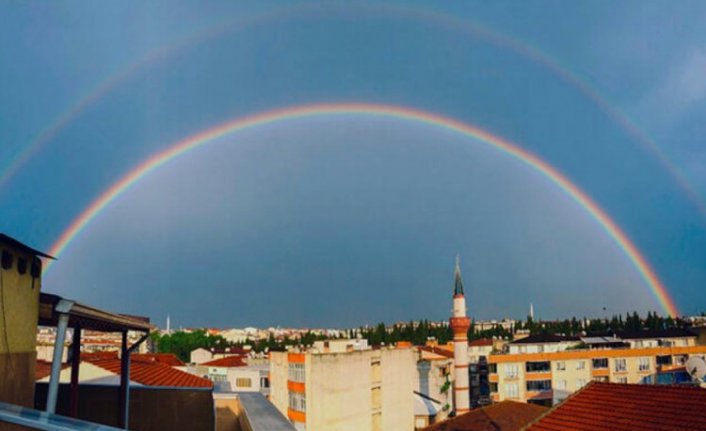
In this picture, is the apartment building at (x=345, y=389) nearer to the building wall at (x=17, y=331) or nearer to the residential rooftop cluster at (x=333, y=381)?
the residential rooftop cluster at (x=333, y=381)

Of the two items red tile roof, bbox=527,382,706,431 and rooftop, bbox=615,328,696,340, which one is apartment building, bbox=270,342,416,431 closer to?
red tile roof, bbox=527,382,706,431

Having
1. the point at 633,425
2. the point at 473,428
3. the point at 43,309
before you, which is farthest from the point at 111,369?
the point at 473,428

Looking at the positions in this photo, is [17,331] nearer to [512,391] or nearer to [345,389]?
[345,389]

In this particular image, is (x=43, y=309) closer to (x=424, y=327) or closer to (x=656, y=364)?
(x=656, y=364)

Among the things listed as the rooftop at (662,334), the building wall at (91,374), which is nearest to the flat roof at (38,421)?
the building wall at (91,374)

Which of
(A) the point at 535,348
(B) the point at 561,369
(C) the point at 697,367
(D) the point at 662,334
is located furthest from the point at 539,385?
(C) the point at 697,367

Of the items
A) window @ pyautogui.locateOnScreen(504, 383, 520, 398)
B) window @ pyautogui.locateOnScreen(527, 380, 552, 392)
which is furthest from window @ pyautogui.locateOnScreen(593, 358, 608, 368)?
window @ pyautogui.locateOnScreen(504, 383, 520, 398)
